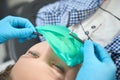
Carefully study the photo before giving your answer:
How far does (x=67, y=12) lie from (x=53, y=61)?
45 centimetres

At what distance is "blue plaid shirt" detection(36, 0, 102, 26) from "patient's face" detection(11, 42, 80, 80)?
1.22ft

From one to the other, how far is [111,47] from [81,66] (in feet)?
0.53

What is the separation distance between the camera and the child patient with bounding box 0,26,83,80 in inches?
40.3

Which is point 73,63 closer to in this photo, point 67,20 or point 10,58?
point 67,20

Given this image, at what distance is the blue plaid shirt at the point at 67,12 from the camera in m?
1.36

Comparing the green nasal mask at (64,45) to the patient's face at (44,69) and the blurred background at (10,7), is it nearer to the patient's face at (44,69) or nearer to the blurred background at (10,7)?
the patient's face at (44,69)

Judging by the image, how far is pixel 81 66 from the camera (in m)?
1.05

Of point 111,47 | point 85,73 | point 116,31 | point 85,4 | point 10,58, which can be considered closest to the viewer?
point 85,73

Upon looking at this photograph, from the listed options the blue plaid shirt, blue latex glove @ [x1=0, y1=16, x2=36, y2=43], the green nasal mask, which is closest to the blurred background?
the blue plaid shirt

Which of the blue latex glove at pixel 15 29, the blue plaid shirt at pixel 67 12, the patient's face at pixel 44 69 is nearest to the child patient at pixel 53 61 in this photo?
the patient's face at pixel 44 69

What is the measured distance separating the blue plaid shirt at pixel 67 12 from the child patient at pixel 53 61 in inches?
12.3

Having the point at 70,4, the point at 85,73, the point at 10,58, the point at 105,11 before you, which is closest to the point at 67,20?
the point at 70,4

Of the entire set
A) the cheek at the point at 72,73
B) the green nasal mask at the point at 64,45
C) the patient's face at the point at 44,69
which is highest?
the green nasal mask at the point at 64,45

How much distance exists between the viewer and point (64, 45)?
3.43ft
